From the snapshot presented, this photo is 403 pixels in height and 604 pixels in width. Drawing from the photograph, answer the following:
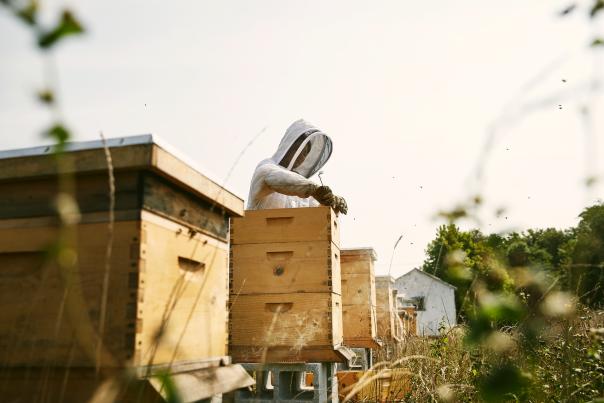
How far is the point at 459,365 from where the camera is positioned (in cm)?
411

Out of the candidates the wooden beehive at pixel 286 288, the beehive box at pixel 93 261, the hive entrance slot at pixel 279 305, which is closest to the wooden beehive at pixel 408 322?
the wooden beehive at pixel 286 288

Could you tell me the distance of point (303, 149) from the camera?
18.7 ft

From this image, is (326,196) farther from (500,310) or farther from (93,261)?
(500,310)

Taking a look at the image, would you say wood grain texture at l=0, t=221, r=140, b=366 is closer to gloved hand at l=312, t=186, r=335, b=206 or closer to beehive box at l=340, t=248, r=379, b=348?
gloved hand at l=312, t=186, r=335, b=206

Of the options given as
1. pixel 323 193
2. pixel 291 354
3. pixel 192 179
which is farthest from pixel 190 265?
pixel 323 193

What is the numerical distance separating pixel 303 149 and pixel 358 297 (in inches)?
83.5

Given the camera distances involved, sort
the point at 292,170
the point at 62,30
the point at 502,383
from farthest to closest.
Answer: the point at 292,170
the point at 502,383
the point at 62,30

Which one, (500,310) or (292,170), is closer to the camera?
(500,310)

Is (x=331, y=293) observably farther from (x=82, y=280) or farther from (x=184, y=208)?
(x=82, y=280)

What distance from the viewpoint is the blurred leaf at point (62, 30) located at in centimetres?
76

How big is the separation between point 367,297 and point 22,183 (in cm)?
500

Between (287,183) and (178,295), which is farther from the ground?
(287,183)

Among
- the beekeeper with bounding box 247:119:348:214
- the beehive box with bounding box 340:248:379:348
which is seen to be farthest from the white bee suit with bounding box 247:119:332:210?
the beehive box with bounding box 340:248:379:348

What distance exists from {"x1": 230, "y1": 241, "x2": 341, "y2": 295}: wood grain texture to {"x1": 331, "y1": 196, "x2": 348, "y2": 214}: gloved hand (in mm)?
710
